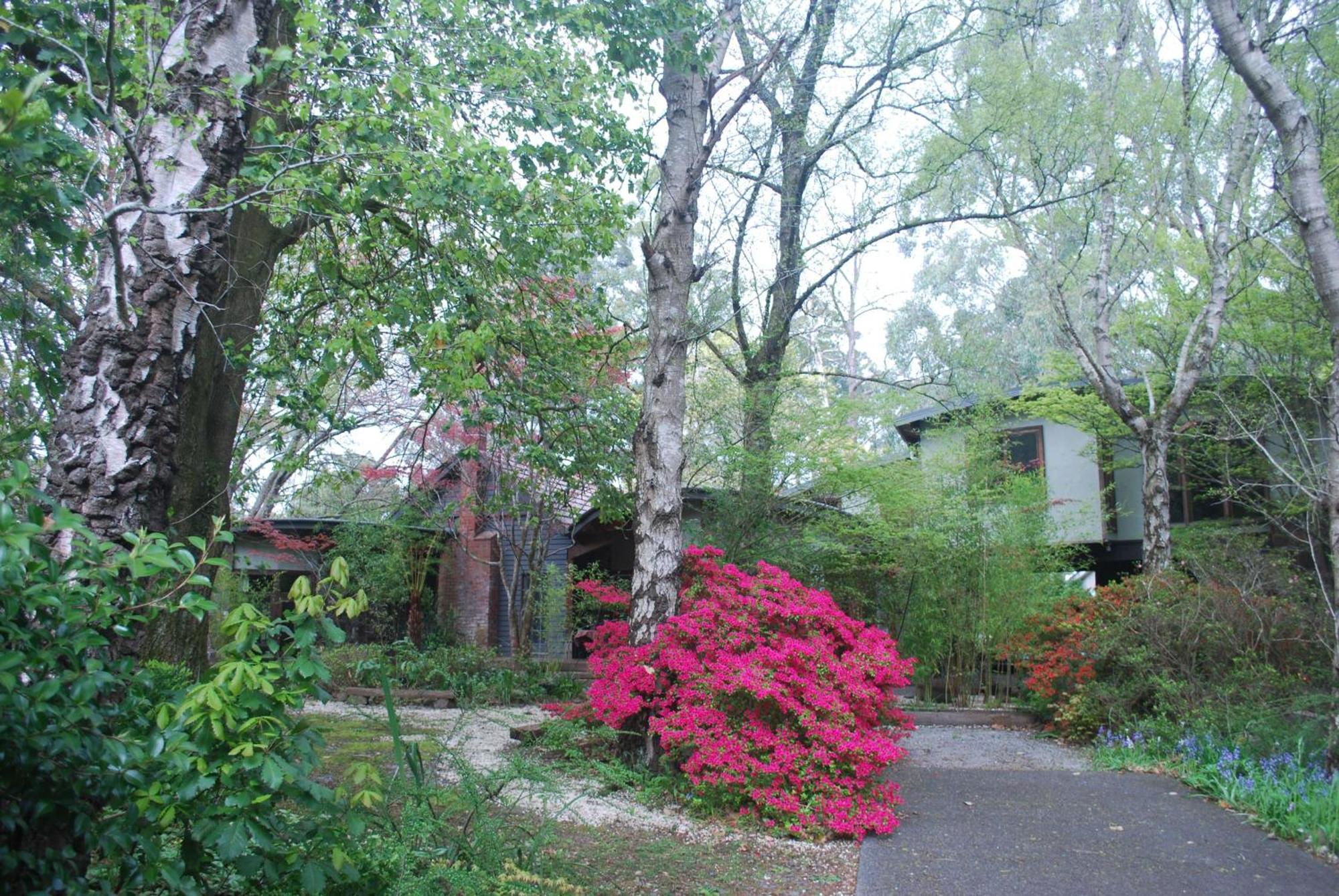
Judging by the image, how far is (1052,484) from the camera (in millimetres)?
15812

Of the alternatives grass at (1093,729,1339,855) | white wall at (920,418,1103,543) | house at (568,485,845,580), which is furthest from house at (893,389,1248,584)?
grass at (1093,729,1339,855)

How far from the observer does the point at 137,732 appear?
7.77 ft

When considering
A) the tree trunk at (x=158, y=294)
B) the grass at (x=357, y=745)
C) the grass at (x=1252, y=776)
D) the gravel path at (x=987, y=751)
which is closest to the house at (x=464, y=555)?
the grass at (x=357, y=745)

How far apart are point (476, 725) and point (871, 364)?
83.4ft

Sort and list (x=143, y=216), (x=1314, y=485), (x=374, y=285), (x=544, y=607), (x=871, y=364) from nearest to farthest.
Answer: (x=143, y=216)
(x=374, y=285)
(x=1314, y=485)
(x=544, y=607)
(x=871, y=364)

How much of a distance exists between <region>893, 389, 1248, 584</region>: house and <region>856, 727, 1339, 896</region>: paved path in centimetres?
836

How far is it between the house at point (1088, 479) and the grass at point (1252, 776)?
280 inches

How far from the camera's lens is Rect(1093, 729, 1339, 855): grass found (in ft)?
16.6

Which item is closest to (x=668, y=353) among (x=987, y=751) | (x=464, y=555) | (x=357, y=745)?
(x=357, y=745)

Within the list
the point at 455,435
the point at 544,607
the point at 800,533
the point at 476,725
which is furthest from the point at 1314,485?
the point at 455,435

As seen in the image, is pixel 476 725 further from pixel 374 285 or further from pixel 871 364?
pixel 871 364

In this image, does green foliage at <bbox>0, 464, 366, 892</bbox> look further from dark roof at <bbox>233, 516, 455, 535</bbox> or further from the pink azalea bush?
dark roof at <bbox>233, 516, 455, 535</bbox>

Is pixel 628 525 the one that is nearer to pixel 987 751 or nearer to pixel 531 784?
pixel 987 751

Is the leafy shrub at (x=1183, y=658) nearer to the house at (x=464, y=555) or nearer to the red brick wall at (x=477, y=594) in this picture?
the house at (x=464, y=555)
